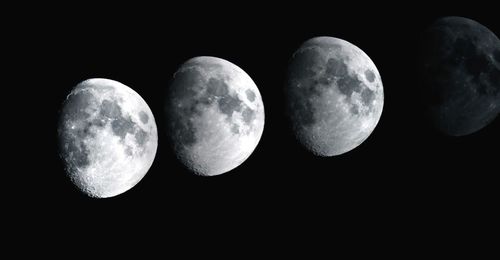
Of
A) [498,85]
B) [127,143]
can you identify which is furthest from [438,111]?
[127,143]

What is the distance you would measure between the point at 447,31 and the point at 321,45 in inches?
71.1

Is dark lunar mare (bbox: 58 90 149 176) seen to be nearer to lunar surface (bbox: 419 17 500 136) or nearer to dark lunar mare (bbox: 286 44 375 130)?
dark lunar mare (bbox: 286 44 375 130)

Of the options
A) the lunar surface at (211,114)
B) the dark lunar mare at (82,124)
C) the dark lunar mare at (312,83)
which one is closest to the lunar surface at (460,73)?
the dark lunar mare at (312,83)

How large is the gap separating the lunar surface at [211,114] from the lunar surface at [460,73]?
248 cm

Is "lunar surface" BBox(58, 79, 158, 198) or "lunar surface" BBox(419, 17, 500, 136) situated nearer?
"lunar surface" BBox(58, 79, 158, 198)

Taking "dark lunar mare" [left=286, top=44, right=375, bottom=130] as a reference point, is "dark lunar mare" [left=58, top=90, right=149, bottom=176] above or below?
below

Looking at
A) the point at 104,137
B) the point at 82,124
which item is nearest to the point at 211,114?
the point at 104,137

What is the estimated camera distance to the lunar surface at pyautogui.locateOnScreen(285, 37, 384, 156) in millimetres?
6625

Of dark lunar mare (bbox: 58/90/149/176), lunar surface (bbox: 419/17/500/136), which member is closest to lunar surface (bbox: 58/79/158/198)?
dark lunar mare (bbox: 58/90/149/176)

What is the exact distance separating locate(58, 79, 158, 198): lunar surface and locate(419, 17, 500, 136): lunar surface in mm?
3901

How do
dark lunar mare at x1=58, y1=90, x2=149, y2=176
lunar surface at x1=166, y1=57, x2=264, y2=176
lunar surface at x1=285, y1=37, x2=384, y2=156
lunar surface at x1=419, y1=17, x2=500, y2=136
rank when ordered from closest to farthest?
1. dark lunar mare at x1=58, y1=90, x2=149, y2=176
2. lunar surface at x1=166, y1=57, x2=264, y2=176
3. lunar surface at x1=285, y1=37, x2=384, y2=156
4. lunar surface at x1=419, y1=17, x2=500, y2=136

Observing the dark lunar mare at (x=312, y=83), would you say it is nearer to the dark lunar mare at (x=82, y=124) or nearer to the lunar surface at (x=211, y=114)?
the lunar surface at (x=211, y=114)

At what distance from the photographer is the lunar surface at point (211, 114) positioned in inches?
251

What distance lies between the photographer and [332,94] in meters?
6.59
